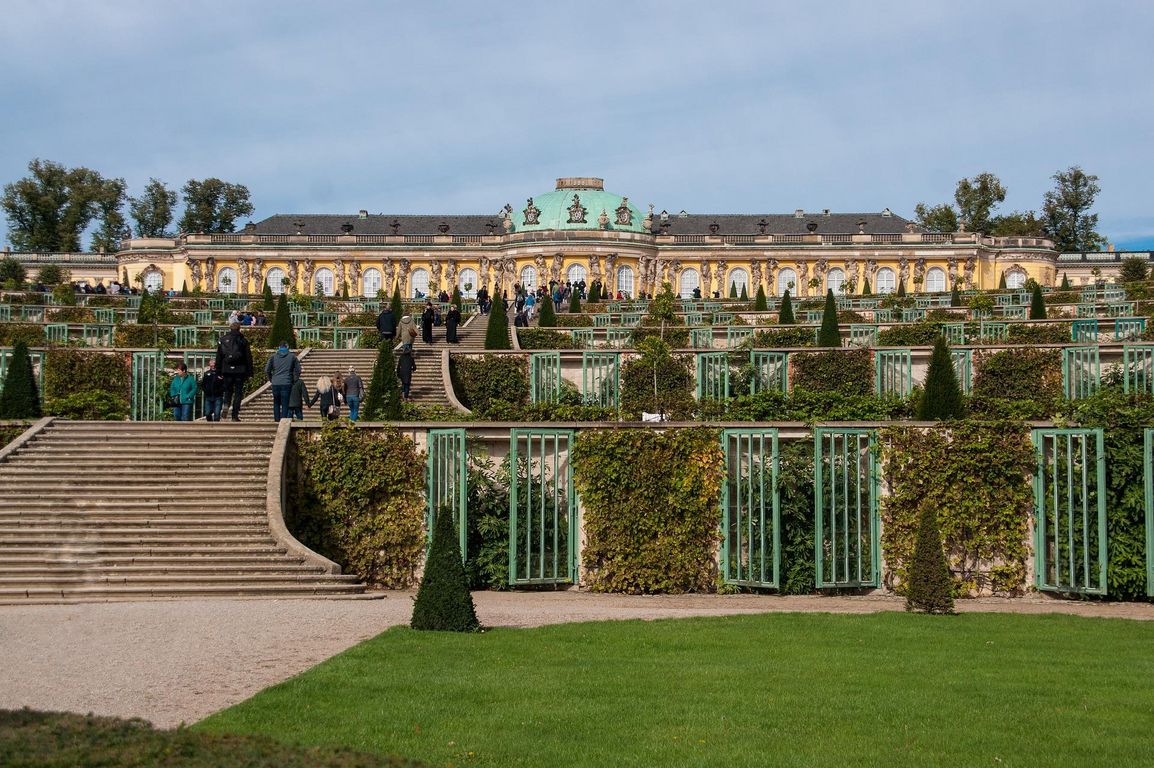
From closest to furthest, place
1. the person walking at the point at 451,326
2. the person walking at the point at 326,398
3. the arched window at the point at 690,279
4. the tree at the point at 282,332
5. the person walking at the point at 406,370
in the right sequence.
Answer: the person walking at the point at 326,398 → the person walking at the point at 406,370 → the tree at the point at 282,332 → the person walking at the point at 451,326 → the arched window at the point at 690,279

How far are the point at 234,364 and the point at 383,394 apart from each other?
228 centimetres

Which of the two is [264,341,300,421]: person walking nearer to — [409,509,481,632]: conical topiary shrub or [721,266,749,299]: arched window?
[409,509,481,632]: conical topiary shrub

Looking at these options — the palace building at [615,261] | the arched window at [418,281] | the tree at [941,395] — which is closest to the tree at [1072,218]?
the palace building at [615,261]

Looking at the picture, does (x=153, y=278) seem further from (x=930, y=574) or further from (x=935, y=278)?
(x=930, y=574)

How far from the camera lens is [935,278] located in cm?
7738

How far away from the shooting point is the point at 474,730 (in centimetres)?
853

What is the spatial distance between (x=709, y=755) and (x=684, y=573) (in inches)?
364

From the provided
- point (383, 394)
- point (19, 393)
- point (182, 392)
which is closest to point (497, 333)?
point (383, 394)

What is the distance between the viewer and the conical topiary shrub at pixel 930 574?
13984 mm

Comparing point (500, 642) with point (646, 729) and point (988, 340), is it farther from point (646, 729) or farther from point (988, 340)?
point (988, 340)

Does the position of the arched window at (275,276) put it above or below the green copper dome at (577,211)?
below

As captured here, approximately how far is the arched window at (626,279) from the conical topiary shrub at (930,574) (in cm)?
6140

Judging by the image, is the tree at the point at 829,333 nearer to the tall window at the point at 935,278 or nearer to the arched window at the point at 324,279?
the tall window at the point at 935,278

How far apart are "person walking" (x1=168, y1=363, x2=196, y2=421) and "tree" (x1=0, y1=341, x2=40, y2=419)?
1945 mm
